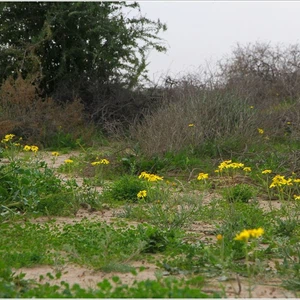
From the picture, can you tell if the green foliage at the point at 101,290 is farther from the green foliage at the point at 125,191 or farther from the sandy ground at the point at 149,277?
the green foliage at the point at 125,191

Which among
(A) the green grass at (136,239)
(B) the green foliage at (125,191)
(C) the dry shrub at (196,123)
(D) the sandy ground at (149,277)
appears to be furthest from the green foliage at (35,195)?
(C) the dry shrub at (196,123)

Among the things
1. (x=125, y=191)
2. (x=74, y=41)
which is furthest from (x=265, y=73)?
(x=125, y=191)

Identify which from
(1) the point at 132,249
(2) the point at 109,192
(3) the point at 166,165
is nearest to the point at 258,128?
(3) the point at 166,165

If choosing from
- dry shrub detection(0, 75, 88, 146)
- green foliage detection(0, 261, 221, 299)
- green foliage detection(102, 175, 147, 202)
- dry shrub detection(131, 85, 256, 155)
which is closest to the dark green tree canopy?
dry shrub detection(0, 75, 88, 146)

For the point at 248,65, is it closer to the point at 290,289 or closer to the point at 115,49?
the point at 115,49

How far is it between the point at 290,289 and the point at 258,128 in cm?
712

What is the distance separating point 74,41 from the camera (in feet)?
48.1

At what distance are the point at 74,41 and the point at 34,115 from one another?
10.8 feet

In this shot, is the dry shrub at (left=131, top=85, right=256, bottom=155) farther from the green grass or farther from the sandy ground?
the sandy ground

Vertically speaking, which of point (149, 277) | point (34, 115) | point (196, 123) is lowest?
point (149, 277)

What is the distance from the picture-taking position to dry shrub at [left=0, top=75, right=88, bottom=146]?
1173cm

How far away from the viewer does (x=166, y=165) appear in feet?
27.1

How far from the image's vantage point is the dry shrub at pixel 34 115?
38.5ft

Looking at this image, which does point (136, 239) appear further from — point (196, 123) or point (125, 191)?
point (196, 123)
